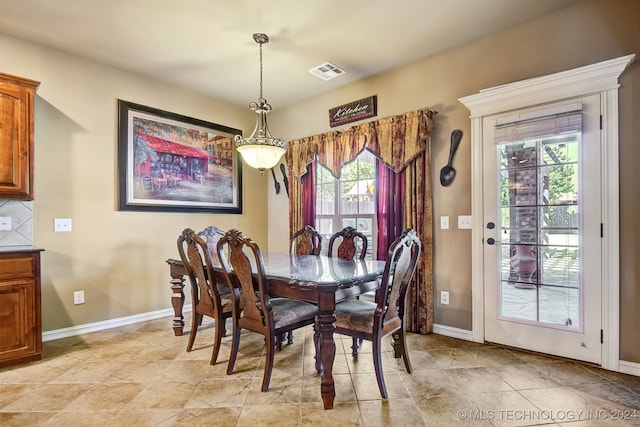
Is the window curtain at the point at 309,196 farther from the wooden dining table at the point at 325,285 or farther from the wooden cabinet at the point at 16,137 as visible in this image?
the wooden cabinet at the point at 16,137

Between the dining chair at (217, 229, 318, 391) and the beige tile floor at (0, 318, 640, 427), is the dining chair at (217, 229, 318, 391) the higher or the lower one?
the higher one

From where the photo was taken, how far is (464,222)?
2.99 meters

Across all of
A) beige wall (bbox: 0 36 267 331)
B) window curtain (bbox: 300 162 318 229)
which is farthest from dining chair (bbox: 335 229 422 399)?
beige wall (bbox: 0 36 267 331)

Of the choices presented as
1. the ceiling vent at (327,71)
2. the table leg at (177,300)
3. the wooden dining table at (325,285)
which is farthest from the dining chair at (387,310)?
the ceiling vent at (327,71)

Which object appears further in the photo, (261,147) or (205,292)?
(261,147)

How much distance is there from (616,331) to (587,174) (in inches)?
45.2

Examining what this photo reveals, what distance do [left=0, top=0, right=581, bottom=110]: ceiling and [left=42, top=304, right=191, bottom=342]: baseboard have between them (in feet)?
8.90

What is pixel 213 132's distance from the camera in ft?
14.0

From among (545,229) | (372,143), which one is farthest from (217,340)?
(545,229)

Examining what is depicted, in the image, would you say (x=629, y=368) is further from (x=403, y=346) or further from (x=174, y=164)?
(x=174, y=164)

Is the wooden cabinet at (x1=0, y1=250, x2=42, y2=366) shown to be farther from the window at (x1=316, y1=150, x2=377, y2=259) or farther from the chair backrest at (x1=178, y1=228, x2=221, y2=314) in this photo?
the window at (x1=316, y1=150, x2=377, y2=259)

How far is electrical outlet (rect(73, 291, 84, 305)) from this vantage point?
10.3 feet

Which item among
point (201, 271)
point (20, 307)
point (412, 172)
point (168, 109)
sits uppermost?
point (168, 109)

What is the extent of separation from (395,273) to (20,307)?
281 cm
